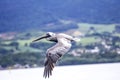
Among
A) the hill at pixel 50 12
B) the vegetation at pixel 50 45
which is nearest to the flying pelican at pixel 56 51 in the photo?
the vegetation at pixel 50 45

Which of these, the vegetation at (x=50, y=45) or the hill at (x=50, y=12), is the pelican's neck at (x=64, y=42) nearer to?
the vegetation at (x=50, y=45)

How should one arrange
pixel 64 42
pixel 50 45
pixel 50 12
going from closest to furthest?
pixel 64 42
pixel 50 45
pixel 50 12

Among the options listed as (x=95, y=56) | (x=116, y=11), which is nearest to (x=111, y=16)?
(x=116, y=11)

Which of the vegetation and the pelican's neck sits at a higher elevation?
the pelican's neck

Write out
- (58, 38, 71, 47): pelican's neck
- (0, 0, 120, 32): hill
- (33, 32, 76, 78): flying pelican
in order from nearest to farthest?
(33, 32, 76, 78): flying pelican, (58, 38, 71, 47): pelican's neck, (0, 0, 120, 32): hill

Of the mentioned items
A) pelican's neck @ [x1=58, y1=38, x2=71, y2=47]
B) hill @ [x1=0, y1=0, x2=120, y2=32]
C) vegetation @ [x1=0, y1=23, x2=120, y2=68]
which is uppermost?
hill @ [x1=0, y1=0, x2=120, y2=32]

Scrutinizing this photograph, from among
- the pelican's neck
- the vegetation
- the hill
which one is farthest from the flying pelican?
the hill

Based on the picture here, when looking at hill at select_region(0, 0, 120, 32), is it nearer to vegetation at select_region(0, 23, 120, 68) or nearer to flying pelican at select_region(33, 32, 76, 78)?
vegetation at select_region(0, 23, 120, 68)

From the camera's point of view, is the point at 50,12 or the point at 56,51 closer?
the point at 56,51

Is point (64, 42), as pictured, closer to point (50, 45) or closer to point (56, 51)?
point (56, 51)

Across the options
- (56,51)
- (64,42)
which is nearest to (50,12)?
(64,42)

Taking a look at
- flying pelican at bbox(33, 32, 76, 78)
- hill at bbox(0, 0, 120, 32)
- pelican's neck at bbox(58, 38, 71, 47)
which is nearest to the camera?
flying pelican at bbox(33, 32, 76, 78)

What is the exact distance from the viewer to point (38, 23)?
1503cm

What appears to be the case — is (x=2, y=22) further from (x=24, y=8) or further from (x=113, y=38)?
(x=113, y=38)
